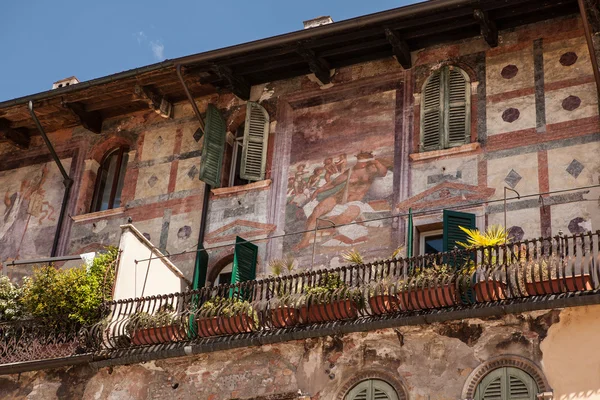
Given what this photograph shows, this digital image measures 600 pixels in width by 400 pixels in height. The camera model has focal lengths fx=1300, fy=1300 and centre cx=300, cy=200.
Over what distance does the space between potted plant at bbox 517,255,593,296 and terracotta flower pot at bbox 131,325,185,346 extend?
4.86 metres

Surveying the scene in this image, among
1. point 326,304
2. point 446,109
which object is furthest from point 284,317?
point 446,109

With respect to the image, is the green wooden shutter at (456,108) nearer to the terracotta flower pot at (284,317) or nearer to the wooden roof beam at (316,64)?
the wooden roof beam at (316,64)

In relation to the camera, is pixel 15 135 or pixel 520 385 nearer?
pixel 520 385

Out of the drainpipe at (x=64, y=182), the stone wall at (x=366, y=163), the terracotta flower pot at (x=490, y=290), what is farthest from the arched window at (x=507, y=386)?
the drainpipe at (x=64, y=182)

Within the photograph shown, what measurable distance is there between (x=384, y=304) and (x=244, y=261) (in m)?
3.20

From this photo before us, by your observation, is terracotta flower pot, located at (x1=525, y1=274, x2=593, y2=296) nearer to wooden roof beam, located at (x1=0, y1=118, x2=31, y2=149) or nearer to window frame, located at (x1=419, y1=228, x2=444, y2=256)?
window frame, located at (x1=419, y1=228, x2=444, y2=256)

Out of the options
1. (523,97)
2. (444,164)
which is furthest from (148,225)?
(523,97)

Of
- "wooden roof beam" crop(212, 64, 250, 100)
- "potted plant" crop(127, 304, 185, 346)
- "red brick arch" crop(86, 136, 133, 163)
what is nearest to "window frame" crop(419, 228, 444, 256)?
"potted plant" crop(127, 304, 185, 346)

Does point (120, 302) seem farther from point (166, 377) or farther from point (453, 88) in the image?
point (453, 88)

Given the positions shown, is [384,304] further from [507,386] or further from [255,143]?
[255,143]

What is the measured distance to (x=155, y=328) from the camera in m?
17.8

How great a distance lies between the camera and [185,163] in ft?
68.2

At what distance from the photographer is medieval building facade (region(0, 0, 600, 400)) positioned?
15961 mm

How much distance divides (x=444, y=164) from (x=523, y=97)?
146cm
